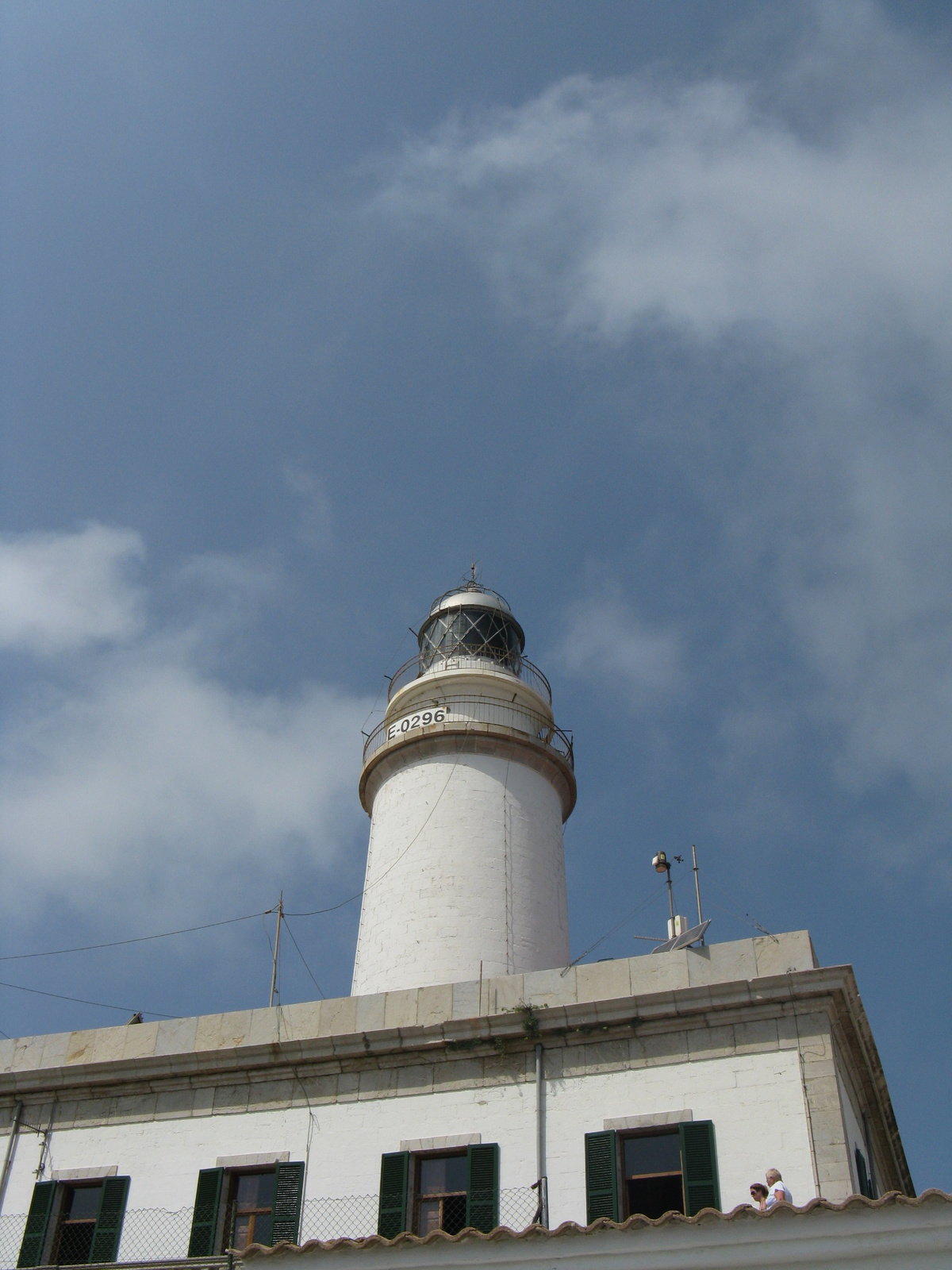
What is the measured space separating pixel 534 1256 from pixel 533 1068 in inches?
136

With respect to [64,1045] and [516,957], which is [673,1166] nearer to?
[516,957]

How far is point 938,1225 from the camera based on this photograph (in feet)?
36.0

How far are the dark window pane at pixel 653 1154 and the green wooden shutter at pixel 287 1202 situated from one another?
431cm

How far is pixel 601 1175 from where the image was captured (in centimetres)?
1441

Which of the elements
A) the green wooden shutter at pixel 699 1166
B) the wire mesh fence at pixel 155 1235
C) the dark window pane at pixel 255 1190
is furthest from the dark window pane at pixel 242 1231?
the green wooden shutter at pixel 699 1166

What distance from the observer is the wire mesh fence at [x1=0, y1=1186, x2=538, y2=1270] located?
14.6 meters

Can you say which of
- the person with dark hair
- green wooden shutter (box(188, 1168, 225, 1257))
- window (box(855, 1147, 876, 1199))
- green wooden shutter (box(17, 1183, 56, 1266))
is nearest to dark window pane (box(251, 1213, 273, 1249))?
green wooden shutter (box(188, 1168, 225, 1257))

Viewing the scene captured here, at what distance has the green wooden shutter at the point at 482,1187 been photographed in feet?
47.8

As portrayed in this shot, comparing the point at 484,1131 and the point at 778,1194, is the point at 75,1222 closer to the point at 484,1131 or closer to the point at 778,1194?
the point at 484,1131

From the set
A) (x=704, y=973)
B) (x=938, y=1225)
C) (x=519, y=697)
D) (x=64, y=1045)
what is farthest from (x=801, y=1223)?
(x=519, y=697)

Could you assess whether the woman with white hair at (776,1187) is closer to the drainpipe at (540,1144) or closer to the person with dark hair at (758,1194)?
the person with dark hair at (758,1194)

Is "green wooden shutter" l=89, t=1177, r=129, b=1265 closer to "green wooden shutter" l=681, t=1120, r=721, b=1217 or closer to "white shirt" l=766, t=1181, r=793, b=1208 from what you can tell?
"green wooden shutter" l=681, t=1120, r=721, b=1217

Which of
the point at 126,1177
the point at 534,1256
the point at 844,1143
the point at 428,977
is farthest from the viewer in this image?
the point at 428,977

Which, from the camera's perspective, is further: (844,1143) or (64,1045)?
(64,1045)
